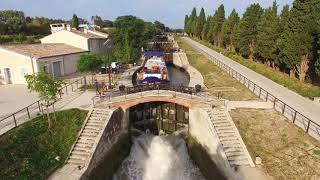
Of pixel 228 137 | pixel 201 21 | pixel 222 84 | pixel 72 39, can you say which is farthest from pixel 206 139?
pixel 201 21

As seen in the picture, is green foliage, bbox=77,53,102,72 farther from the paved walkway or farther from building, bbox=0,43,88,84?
the paved walkway

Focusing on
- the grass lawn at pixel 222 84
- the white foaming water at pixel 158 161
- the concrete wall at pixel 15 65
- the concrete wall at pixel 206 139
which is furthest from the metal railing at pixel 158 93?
the concrete wall at pixel 15 65

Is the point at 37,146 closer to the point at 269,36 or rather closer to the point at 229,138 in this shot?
the point at 229,138

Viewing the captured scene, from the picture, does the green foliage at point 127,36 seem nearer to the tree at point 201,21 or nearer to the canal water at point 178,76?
the canal water at point 178,76

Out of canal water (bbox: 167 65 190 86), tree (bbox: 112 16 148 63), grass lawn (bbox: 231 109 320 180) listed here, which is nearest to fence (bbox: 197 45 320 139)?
grass lawn (bbox: 231 109 320 180)

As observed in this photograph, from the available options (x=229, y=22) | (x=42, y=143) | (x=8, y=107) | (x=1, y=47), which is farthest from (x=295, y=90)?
(x=229, y=22)

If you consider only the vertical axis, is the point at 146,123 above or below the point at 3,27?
below

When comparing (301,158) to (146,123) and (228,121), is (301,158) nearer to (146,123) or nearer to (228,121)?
(228,121)
